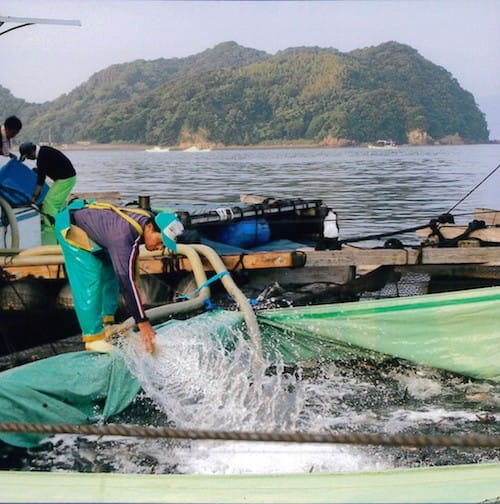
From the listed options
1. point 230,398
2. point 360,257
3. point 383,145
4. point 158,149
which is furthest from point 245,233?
point 158,149

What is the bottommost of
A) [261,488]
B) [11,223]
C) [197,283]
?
[261,488]

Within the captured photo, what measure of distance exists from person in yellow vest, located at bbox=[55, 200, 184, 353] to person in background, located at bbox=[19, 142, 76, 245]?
14.1 ft

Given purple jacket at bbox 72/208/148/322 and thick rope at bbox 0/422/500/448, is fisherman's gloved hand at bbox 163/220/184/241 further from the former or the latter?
thick rope at bbox 0/422/500/448

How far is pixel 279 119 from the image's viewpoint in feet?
497

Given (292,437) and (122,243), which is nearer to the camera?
(292,437)

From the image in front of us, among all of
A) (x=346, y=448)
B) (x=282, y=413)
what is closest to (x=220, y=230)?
(x=282, y=413)

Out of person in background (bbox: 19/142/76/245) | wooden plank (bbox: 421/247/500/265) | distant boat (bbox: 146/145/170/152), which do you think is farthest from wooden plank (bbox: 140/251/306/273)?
distant boat (bbox: 146/145/170/152)

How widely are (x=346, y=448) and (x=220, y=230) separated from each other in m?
5.98

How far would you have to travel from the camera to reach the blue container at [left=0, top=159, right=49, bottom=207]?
34.2 feet

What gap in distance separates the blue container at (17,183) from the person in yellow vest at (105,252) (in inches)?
162

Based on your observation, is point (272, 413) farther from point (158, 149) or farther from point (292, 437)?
point (158, 149)

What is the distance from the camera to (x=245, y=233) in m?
11.5

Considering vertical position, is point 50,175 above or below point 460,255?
above

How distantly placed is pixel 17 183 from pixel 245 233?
3.57 m
